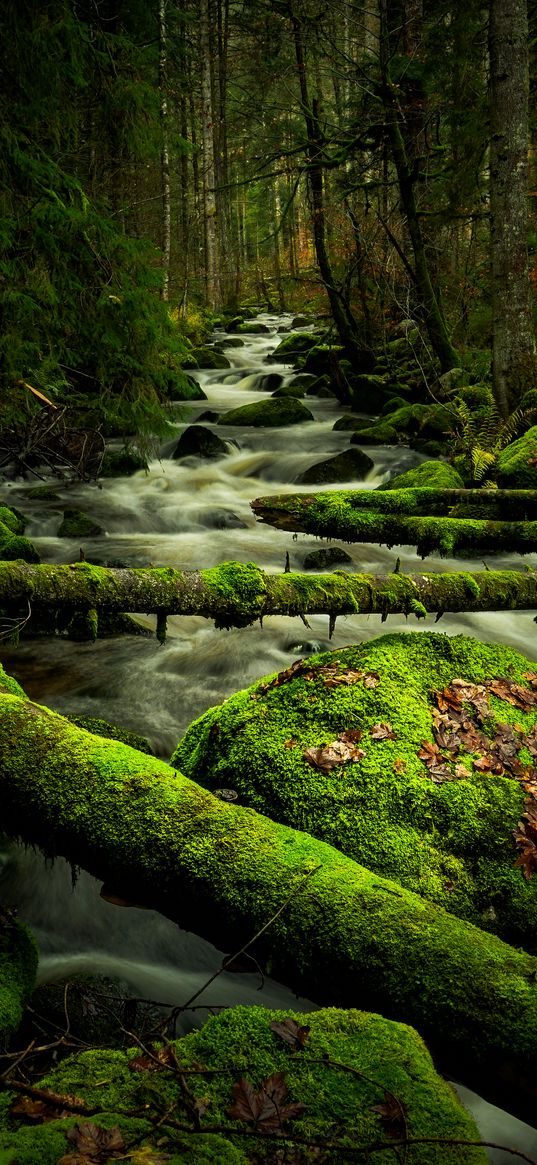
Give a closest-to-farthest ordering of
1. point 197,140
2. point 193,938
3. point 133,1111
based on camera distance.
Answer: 1. point 133,1111
2. point 193,938
3. point 197,140

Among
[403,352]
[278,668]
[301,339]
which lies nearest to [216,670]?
[278,668]

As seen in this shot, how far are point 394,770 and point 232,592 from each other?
145 centimetres

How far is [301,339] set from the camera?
79.6 ft

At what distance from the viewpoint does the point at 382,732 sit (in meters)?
3.59

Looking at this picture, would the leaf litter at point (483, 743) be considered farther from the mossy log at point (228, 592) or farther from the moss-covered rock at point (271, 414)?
the moss-covered rock at point (271, 414)

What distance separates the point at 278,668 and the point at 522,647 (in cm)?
277

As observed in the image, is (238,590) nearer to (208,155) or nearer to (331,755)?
(331,755)

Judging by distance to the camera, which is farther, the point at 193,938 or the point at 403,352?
the point at 403,352

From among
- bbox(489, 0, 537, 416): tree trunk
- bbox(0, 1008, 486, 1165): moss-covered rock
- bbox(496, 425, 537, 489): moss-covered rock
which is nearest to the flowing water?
bbox(0, 1008, 486, 1165): moss-covered rock

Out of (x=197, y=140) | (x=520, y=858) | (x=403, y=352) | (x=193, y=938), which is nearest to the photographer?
(x=520, y=858)

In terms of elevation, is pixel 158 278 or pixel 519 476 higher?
pixel 158 278

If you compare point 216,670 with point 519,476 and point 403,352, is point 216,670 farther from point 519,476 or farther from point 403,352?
point 403,352

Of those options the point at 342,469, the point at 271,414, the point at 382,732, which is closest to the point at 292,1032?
the point at 382,732

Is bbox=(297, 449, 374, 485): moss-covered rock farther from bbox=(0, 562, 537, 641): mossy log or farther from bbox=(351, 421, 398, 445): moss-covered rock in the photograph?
bbox=(0, 562, 537, 641): mossy log
